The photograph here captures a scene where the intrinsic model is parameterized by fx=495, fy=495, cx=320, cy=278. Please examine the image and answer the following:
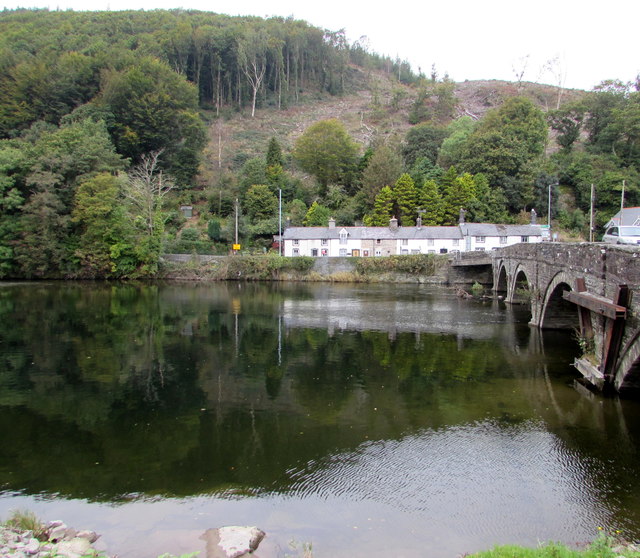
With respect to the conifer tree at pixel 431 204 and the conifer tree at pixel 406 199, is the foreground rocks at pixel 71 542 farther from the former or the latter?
the conifer tree at pixel 431 204

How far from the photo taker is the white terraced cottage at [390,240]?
65.6 metres

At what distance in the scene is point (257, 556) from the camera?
8820 mm

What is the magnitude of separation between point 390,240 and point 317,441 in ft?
179

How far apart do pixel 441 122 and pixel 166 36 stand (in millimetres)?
65858

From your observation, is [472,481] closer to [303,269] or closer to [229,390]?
[229,390]

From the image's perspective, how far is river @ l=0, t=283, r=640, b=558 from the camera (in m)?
10.0

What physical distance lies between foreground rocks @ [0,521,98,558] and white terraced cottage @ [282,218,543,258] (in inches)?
2291

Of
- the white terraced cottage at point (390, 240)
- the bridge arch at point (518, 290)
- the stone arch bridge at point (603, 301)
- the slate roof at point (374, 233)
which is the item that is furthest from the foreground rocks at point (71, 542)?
the slate roof at point (374, 233)

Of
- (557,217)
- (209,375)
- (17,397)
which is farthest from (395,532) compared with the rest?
(557,217)

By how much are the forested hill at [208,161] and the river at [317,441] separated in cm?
3521

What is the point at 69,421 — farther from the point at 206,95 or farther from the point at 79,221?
the point at 206,95

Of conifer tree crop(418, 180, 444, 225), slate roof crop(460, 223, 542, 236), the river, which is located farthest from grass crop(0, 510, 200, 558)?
conifer tree crop(418, 180, 444, 225)

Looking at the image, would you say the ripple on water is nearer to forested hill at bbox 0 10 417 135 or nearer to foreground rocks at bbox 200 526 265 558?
foreground rocks at bbox 200 526 265 558

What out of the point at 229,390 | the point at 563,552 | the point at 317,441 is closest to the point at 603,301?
the point at 317,441
